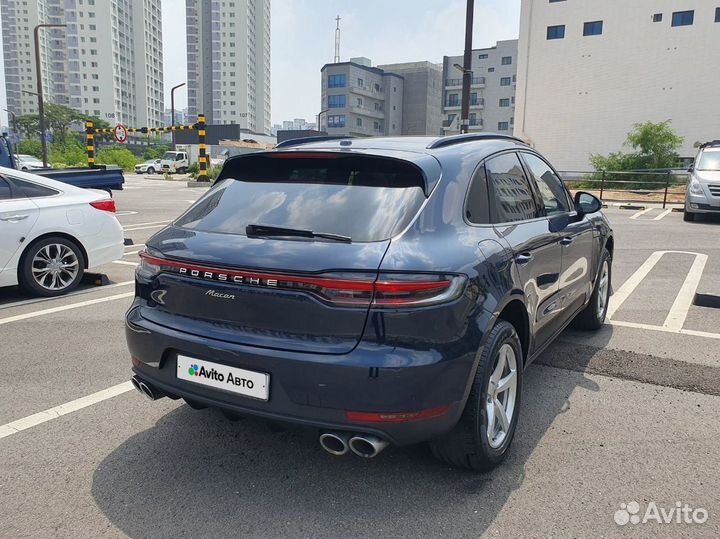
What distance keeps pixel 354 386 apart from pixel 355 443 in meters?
0.26

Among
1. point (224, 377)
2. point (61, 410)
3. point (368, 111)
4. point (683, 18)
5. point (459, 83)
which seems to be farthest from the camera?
point (368, 111)

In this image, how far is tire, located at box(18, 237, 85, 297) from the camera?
654cm

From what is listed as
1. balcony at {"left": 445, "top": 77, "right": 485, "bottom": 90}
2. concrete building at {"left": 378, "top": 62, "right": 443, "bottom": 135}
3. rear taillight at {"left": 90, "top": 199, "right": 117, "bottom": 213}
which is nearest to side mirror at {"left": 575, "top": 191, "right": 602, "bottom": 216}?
rear taillight at {"left": 90, "top": 199, "right": 117, "bottom": 213}

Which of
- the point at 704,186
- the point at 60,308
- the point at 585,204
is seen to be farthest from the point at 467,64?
the point at 60,308

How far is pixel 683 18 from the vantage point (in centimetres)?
4003

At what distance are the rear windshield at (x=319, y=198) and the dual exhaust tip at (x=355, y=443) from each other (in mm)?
824

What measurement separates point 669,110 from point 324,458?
4455 cm

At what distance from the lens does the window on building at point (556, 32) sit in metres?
43.9

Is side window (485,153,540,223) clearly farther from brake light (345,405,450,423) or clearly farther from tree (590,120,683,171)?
tree (590,120,683,171)

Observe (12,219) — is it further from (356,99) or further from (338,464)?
(356,99)

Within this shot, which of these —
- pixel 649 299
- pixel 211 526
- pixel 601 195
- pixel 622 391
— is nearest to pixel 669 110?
pixel 601 195

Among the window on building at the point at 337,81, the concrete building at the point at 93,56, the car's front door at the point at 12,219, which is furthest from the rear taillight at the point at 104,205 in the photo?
the concrete building at the point at 93,56

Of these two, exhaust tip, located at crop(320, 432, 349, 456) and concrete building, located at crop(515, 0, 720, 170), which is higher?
concrete building, located at crop(515, 0, 720, 170)

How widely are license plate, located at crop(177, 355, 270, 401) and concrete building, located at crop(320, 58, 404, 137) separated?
81902 millimetres
